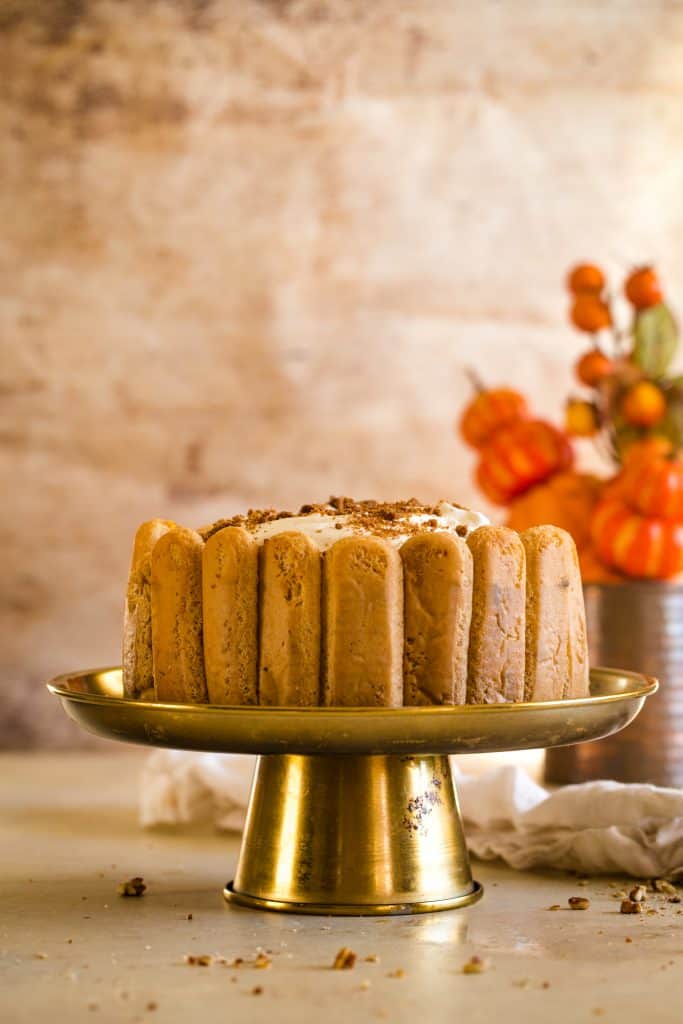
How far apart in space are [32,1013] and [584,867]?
0.61 meters

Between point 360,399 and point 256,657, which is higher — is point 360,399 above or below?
above

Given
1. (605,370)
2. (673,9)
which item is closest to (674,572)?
(605,370)

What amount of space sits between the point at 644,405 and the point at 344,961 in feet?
3.12

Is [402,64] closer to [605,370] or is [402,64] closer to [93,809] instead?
[605,370]

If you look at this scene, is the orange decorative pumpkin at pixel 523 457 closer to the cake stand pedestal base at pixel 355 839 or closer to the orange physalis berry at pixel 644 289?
the orange physalis berry at pixel 644 289

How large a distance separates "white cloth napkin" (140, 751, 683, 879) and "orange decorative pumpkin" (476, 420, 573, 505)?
44cm

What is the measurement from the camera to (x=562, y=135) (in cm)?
225

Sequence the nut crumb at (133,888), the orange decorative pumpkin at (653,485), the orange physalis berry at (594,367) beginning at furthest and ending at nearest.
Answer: the orange physalis berry at (594,367) < the orange decorative pumpkin at (653,485) < the nut crumb at (133,888)

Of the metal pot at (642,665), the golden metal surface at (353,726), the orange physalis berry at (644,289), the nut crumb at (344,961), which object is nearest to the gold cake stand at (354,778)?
the golden metal surface at (353,726)

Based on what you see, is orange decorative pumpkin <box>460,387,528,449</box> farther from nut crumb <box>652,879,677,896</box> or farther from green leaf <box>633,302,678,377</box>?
nut crumb <box>652,879,677,896</box>

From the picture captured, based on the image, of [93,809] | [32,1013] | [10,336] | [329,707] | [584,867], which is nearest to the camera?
[32,1013]

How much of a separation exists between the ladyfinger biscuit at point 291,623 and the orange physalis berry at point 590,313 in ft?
2.78

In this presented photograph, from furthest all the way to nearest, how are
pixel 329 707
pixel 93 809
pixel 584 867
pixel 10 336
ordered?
pixel 10 336, pixel 93 809, pixel 584 867, pixel 329 707

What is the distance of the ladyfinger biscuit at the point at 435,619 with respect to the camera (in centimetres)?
110
